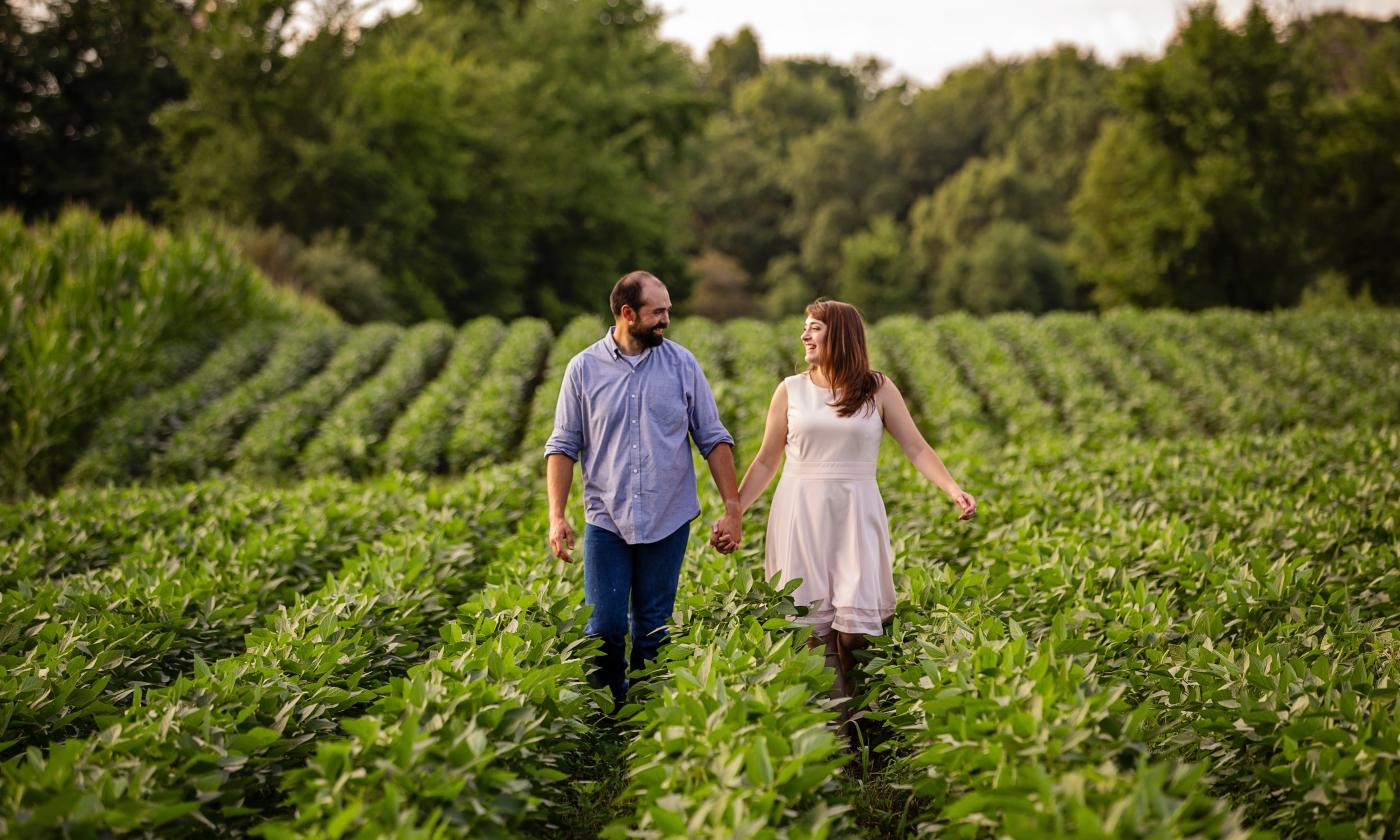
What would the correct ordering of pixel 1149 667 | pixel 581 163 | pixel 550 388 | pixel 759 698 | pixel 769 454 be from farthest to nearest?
pixel 581 163 < pixel 550 388 < pixel 769 454 < pixel 1149 667 < pixel 759 698

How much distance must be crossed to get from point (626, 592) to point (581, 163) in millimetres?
42517

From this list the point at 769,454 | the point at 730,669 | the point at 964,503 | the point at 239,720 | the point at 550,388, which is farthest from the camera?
the point at 550,388

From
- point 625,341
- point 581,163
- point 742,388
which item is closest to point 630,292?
point 625,341

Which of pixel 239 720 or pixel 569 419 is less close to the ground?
pixel 569 419

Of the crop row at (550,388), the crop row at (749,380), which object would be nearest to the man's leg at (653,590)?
the crop row at (550,388)

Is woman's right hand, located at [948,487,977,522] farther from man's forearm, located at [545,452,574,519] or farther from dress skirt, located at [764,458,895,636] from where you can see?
man's forearm, located at [545,452,574,519]

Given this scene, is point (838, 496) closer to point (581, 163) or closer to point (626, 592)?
point (626, 592)

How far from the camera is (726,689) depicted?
3.25 m

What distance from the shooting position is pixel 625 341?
14.1 feet

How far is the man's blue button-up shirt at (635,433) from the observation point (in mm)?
4195

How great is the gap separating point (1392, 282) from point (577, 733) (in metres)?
45.5

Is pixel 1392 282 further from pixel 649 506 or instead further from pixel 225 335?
pixel 649 506

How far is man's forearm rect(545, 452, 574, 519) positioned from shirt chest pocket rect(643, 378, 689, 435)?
0.43 m

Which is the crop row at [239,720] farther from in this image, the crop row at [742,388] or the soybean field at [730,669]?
the crop row at [742,388]
